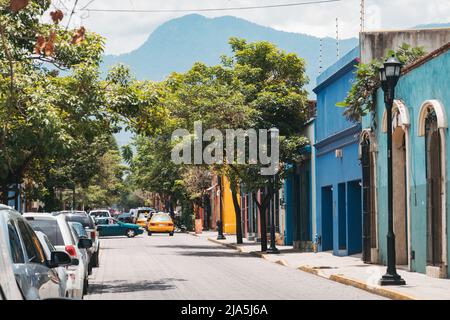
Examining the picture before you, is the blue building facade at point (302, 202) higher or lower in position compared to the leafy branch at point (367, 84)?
lower

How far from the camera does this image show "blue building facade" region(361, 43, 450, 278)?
21266 mm

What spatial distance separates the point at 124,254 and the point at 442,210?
17.5 metres

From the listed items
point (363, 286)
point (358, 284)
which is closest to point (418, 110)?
point (358, 284)

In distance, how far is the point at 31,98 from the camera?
63.2 feet

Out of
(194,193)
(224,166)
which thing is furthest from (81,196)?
(224,166)

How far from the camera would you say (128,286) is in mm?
20219

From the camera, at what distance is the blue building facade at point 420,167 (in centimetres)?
2127

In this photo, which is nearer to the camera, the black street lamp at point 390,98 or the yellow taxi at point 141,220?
the black street lamp at point 390,98

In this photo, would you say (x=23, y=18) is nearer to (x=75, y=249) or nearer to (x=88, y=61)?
(x=88, y=61)

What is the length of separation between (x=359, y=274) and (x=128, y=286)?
6.46 metres

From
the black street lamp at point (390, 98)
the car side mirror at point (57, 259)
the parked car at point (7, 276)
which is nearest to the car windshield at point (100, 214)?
the black street lamp at point (390, 98)

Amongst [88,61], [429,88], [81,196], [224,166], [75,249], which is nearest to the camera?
[75,249]

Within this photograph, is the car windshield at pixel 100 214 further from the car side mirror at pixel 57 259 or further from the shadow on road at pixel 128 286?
the car side mirror at pixel 57 259

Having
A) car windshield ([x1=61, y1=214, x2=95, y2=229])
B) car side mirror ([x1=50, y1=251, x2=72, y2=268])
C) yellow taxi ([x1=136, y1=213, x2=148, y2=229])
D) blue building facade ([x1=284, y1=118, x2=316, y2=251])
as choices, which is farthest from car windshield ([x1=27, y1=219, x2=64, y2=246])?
yellow taxi ([x1=136, y1=213, x2=148, y2=229])
